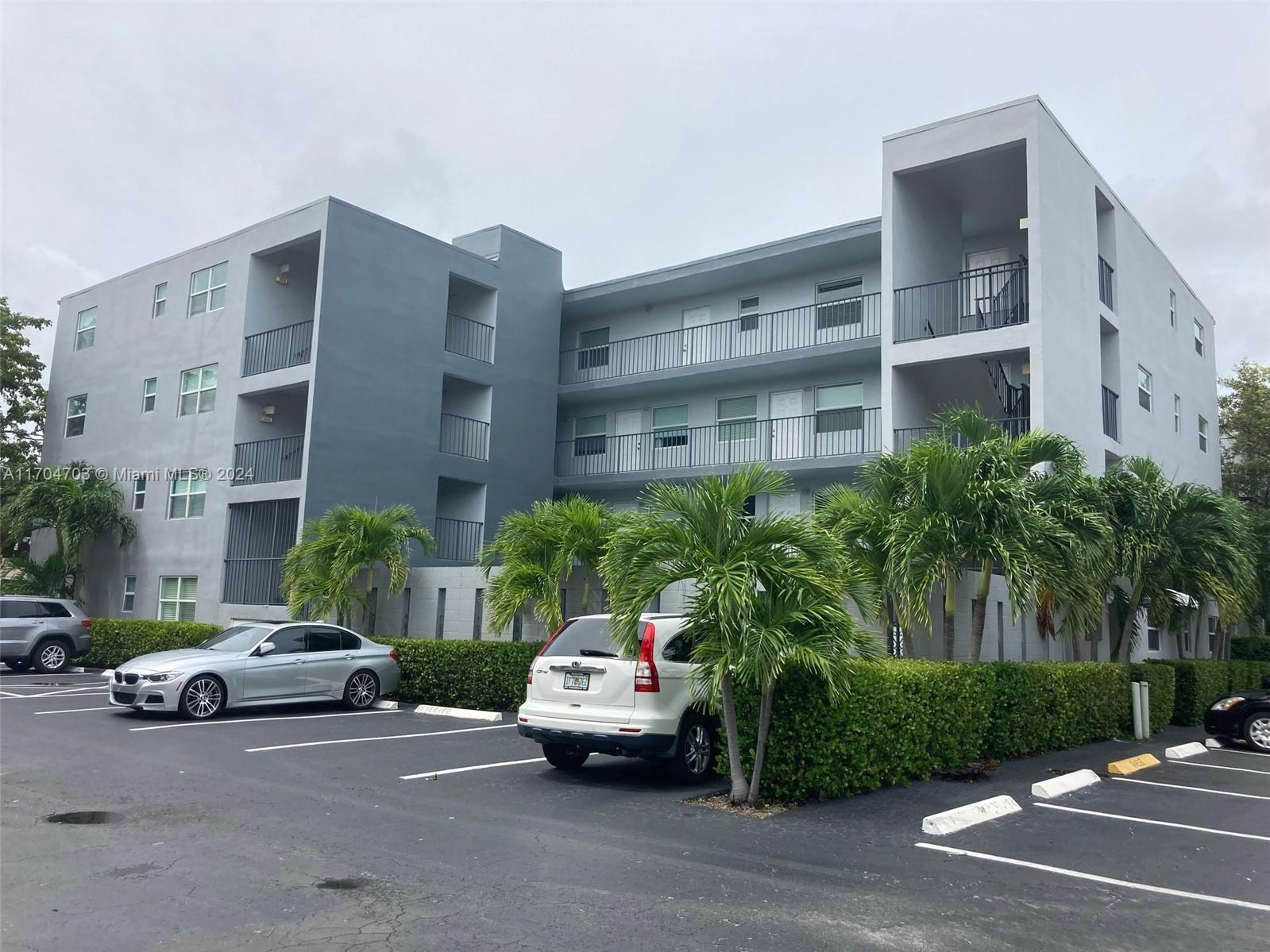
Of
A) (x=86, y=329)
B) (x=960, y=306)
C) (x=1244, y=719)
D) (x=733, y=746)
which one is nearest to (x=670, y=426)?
(x=960, y=306)

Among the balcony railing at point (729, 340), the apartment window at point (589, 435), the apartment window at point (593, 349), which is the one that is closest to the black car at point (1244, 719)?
the balcony railing at point (729, 340)

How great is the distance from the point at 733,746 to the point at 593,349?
19.5 metres

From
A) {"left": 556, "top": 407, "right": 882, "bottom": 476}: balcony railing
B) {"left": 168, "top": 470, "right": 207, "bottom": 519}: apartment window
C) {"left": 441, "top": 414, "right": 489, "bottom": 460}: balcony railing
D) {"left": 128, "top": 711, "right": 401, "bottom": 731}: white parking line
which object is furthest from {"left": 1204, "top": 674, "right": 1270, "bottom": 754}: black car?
{"left": 168, "top": 470, "right": 207, "bottom": 519}: apartment window

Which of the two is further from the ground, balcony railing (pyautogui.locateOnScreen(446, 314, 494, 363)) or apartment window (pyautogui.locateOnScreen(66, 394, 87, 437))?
balcony railing (pyautogui.locateOnScreen(446, 314, 494, 363))

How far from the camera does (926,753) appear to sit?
34.1 ft

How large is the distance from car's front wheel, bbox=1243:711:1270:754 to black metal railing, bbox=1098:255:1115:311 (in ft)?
30.3

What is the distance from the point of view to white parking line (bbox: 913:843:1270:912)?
6.55m

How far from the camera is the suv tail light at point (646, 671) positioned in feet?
31.4

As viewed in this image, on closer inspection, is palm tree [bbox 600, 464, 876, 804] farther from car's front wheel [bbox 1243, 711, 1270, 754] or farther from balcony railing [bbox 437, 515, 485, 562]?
balcony railing [bbox 437, 515, 485, 562]

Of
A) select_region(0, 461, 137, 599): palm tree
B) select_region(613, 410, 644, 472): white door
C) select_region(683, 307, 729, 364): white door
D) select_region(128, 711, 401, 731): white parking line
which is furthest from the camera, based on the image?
select_region(613, 410, 644, 472): white door

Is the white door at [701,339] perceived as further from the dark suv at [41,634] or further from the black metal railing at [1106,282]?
the dark suv at [41,634]

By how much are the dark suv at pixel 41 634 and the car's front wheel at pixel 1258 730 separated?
2281 centimetres

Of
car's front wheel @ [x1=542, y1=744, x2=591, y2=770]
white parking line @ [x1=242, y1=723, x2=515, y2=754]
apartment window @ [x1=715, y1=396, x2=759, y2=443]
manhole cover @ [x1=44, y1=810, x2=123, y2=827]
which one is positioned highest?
apartment window @ [x1=715, y1=396, x2=759, y2=443]

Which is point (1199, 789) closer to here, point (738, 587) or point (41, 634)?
point (738, 587)
